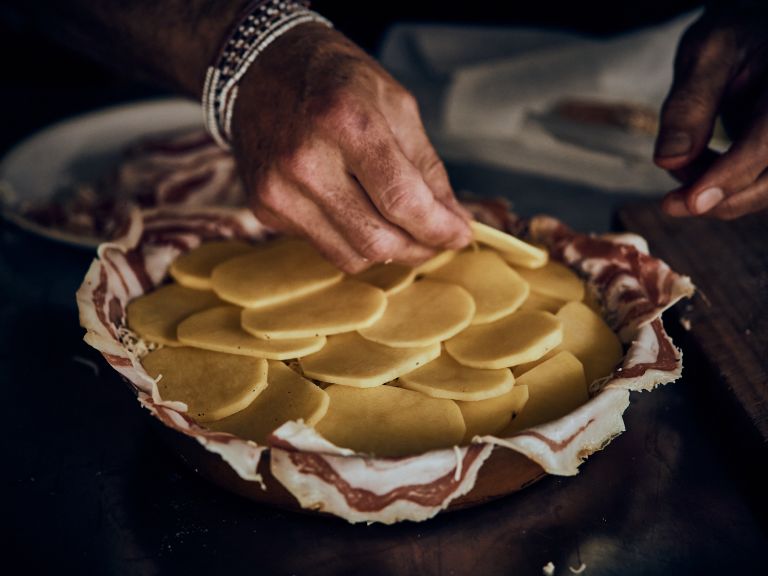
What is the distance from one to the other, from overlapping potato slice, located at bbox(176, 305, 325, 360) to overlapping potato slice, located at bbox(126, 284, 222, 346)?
0.14 feet

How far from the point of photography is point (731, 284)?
5.60ft

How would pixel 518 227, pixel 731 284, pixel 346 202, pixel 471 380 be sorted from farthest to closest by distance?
pixel 518 227
pixel 731 284
pixel 346 202
pixel 471 380

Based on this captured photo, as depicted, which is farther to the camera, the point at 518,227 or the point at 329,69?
the point at 518,227

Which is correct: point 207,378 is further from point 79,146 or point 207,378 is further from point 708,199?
point 79,146

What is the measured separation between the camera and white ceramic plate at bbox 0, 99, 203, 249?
8.11 ft

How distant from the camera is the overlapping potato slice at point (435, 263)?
1.62 meters

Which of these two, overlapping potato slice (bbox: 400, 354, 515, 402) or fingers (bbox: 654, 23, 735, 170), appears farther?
fingers (bbox: 654, 23, 735, 170)

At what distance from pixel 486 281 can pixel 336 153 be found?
42 cm

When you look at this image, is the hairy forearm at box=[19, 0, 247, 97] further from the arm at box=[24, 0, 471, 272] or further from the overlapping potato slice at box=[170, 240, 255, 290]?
the overlapping potato slice at box=[170, 240, 255, 290]

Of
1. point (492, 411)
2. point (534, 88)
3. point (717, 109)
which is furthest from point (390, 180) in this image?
point (534, 88)

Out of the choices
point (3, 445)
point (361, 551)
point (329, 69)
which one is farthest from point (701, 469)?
point (3, 445)

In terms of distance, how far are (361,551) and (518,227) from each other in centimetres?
93

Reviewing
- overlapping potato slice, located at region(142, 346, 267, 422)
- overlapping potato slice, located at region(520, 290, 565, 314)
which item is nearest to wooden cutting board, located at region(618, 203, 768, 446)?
overlapping potato slice, located at region(520, 290, 565, 314)

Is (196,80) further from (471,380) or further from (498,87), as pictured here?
(498,87)
